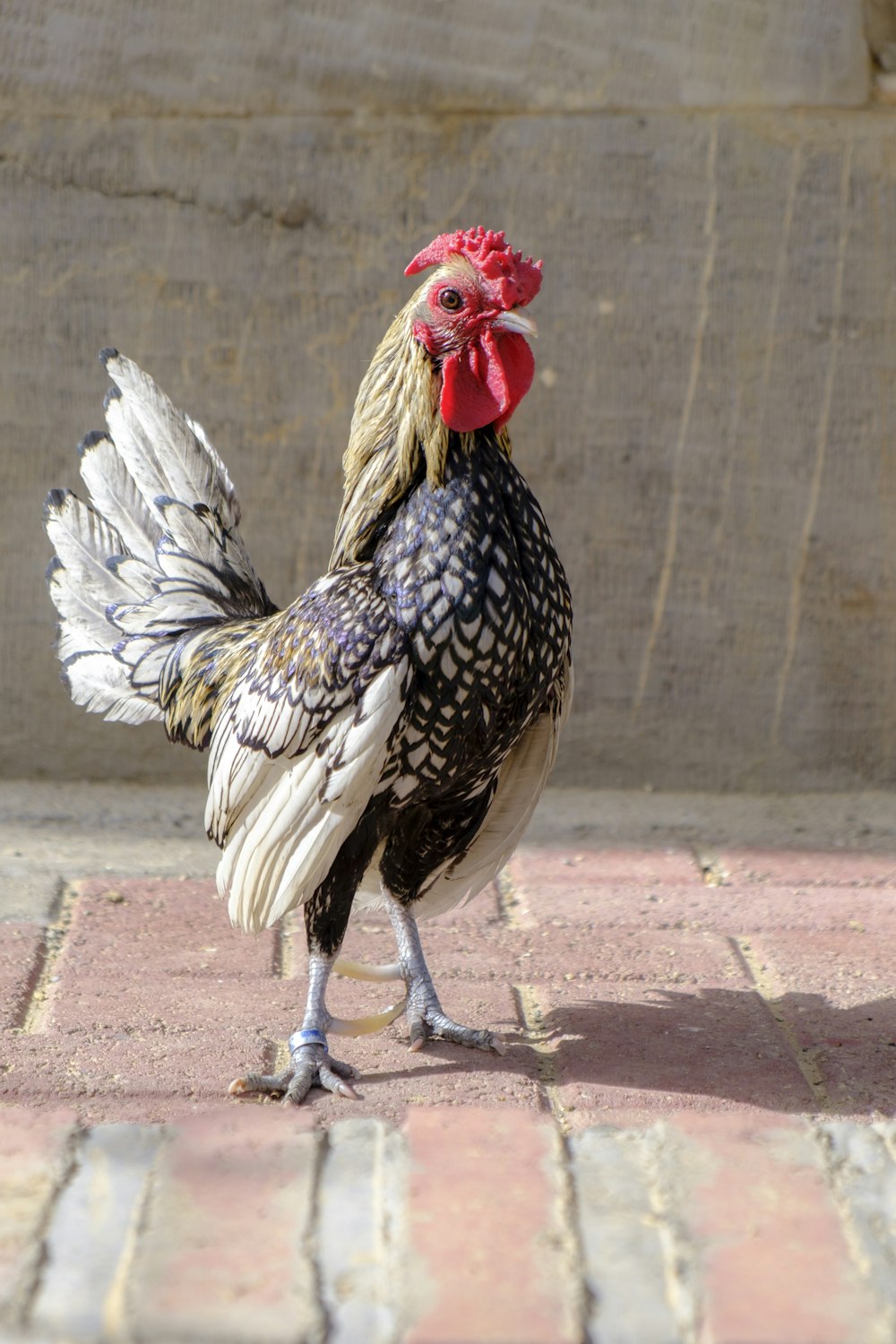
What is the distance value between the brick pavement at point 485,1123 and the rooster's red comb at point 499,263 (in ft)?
4.89

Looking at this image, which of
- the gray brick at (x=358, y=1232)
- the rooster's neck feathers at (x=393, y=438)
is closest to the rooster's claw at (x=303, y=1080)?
the gray brick at (x=358, y=1232)

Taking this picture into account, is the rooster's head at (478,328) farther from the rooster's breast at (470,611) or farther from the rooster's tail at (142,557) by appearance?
the rooster's tail at (142,557)

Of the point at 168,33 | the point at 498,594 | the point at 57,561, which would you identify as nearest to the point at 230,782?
the point at 498,594

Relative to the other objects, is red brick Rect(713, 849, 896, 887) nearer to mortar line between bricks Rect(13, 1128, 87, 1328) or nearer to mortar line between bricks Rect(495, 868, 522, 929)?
mortar line between bricks Rect(495, 868, 522, 929)

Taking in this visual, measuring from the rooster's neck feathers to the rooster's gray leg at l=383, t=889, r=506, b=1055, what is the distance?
2.70 ft

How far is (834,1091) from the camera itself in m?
2.70

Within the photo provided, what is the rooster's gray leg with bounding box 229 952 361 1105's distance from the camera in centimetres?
265

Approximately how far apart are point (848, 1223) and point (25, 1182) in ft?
4.32

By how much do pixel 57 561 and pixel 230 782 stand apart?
1079mm

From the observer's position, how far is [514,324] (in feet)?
8.16

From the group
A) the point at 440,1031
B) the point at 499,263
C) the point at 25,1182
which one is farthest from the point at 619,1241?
the point at 499,263

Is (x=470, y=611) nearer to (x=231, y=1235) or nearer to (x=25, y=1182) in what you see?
(x=231, y=1235)

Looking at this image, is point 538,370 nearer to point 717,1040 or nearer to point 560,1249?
point 717,1040

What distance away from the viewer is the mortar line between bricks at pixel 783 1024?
8.86 feet
